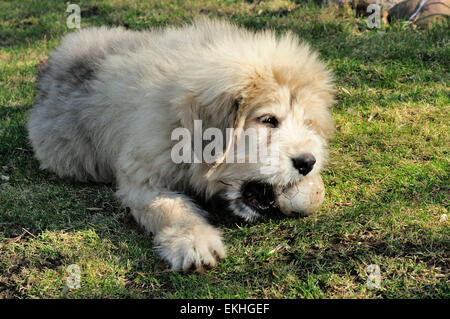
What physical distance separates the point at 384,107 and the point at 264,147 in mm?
2450

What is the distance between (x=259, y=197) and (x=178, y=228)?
2.20ft

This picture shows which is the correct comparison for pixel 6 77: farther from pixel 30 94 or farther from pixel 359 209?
pixel 359 209

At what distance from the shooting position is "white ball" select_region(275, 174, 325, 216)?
363 cm

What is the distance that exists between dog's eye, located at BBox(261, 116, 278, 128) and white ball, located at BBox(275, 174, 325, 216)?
448 mm

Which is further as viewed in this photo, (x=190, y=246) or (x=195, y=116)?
(x=195, y=116)

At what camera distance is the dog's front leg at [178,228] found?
3287mm

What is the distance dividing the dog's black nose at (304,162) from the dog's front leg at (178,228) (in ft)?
2.42

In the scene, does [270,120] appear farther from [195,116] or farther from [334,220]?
[334,220]

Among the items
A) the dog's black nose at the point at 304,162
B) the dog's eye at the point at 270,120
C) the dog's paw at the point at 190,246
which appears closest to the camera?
the dog's paw at the point at 190,246

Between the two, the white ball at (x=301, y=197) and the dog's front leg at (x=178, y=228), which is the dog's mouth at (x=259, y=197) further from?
the dog's front leg at (x=178, y=228)

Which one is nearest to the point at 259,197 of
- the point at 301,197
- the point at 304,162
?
the point at 301,197

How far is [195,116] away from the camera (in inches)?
139

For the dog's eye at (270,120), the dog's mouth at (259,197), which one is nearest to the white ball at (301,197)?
the dog's mouth at (259,197)

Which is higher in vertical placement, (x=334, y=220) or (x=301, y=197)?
(x=301, y=197)
